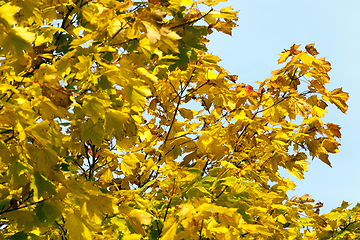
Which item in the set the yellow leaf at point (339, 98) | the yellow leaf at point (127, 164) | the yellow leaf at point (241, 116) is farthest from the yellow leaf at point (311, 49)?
the yellow leaf at point (127, 164)

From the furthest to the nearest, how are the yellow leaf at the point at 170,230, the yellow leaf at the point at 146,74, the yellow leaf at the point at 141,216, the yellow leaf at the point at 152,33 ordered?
the yellow leaf at the point at 141,216 → the yellow leaf at the point at 146,74 → the yellow leaf at the point at 170,230 → the yellow leaf at the point at 152,33

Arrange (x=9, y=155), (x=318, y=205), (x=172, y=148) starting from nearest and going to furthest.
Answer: (x=9, y=155) < (x=172, y=148) < (x=318, y=205)

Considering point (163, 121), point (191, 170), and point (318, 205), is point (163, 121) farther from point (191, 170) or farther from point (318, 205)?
point (318, 205)

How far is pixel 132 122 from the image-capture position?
223 centimetres

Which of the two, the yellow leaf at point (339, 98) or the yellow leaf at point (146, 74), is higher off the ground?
the yellow leaf at point (339, 98)

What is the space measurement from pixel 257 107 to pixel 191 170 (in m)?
1.12

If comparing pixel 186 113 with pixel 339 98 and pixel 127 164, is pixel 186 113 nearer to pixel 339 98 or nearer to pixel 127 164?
pixel 127 164

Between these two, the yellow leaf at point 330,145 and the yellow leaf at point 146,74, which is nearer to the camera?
the yellow leaf at point 146,74

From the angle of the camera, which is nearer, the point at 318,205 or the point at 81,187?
the point at 81,187

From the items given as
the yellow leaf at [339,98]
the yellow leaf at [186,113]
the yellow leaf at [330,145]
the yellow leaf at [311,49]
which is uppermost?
the yellow leaf at [311,49]

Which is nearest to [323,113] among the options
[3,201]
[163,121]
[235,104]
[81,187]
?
[235,104]

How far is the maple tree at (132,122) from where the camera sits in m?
1.86

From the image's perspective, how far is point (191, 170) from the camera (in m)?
2.44

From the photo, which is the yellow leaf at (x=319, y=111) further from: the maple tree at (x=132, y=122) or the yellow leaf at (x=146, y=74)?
the yellow leaf at (x=146, y=74)
